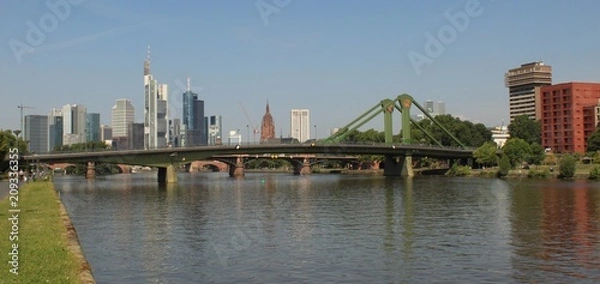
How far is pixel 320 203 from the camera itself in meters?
60.6

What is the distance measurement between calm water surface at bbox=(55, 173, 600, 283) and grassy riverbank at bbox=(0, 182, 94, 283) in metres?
1.65

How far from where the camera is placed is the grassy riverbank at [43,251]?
18939mm

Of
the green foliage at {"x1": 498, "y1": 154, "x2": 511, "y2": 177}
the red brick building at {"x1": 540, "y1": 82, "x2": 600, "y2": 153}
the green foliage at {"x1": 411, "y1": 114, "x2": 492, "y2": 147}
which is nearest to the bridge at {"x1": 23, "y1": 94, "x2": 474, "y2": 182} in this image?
the green foliage at {"x1": 411, "y1": 114, "x2": 492, "y2": 147}

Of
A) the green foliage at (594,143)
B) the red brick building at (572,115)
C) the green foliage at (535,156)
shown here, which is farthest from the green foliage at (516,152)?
the red brick building at (572,115)

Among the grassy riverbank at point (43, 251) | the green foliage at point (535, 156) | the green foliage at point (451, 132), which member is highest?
the green foliage at point (451, 132)

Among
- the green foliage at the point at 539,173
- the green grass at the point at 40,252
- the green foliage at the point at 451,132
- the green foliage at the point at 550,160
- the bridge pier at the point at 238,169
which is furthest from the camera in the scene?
the bridge pier at the point at 238,169

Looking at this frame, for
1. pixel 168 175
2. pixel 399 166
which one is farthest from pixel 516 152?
pixel 168 175

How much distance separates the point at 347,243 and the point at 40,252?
1472 centimetres

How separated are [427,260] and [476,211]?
23770mm

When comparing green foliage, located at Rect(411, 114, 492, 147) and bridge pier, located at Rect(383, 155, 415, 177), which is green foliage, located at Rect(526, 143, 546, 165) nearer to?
bridge pier, located at Rect(383, 155, 415, 177)

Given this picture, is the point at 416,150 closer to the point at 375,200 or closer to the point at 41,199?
the point at 375,200

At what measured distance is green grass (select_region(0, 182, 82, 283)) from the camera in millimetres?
18812

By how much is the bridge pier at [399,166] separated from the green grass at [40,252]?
353 ft

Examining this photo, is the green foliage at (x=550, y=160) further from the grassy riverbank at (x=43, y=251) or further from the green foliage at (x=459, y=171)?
the grassy riverbank at (x=43, y=251)
